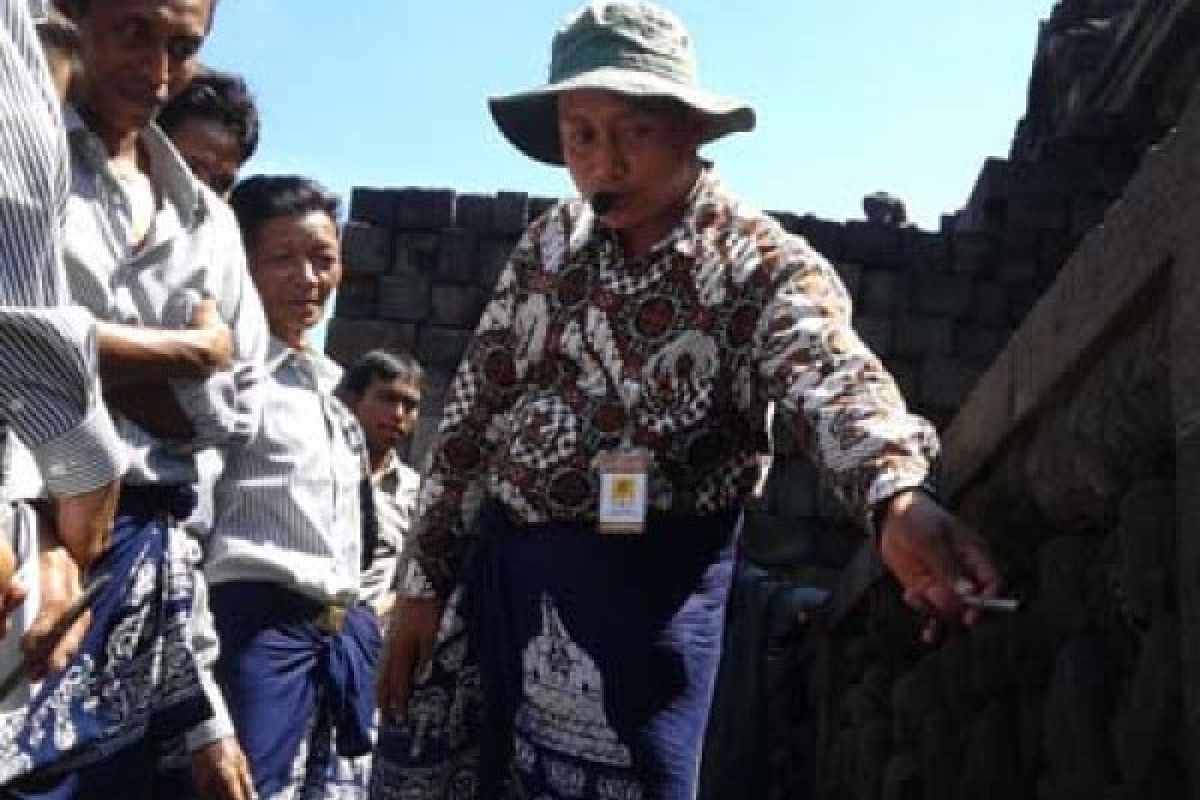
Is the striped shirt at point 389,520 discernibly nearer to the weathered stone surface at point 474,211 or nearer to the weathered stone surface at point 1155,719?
the weathered stone surface at point 1155,719

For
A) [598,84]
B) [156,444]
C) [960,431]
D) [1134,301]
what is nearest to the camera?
[1134,301]

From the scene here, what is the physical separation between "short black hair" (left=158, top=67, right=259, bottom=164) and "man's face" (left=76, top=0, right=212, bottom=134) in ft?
3.53

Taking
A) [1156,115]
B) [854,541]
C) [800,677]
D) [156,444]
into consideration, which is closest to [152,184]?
[156,444]

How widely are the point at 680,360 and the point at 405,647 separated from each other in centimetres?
65

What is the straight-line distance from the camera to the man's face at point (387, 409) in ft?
17.9

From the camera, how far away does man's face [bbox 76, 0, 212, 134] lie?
95.7 inches

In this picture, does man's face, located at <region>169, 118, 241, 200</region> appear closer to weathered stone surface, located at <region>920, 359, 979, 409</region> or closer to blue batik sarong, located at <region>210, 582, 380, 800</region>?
blue batik sarong, located at <region>210, 582, 380, 800</region>

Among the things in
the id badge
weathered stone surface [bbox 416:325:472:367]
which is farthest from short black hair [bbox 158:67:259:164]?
weathered stone surface [bbox 416:325:472:367]

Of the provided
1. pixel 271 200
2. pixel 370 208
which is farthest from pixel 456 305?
pixel 271 200

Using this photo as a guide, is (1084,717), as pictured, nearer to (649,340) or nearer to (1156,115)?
(649,340)

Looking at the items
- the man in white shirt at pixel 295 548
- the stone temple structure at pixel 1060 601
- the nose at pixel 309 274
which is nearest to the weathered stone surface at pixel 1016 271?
the stone temple structure at pixel 1060 601

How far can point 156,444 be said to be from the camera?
2453mm

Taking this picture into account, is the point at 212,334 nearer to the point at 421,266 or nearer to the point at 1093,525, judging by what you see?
the point at 1093,525

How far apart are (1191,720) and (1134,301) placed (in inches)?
20.4
